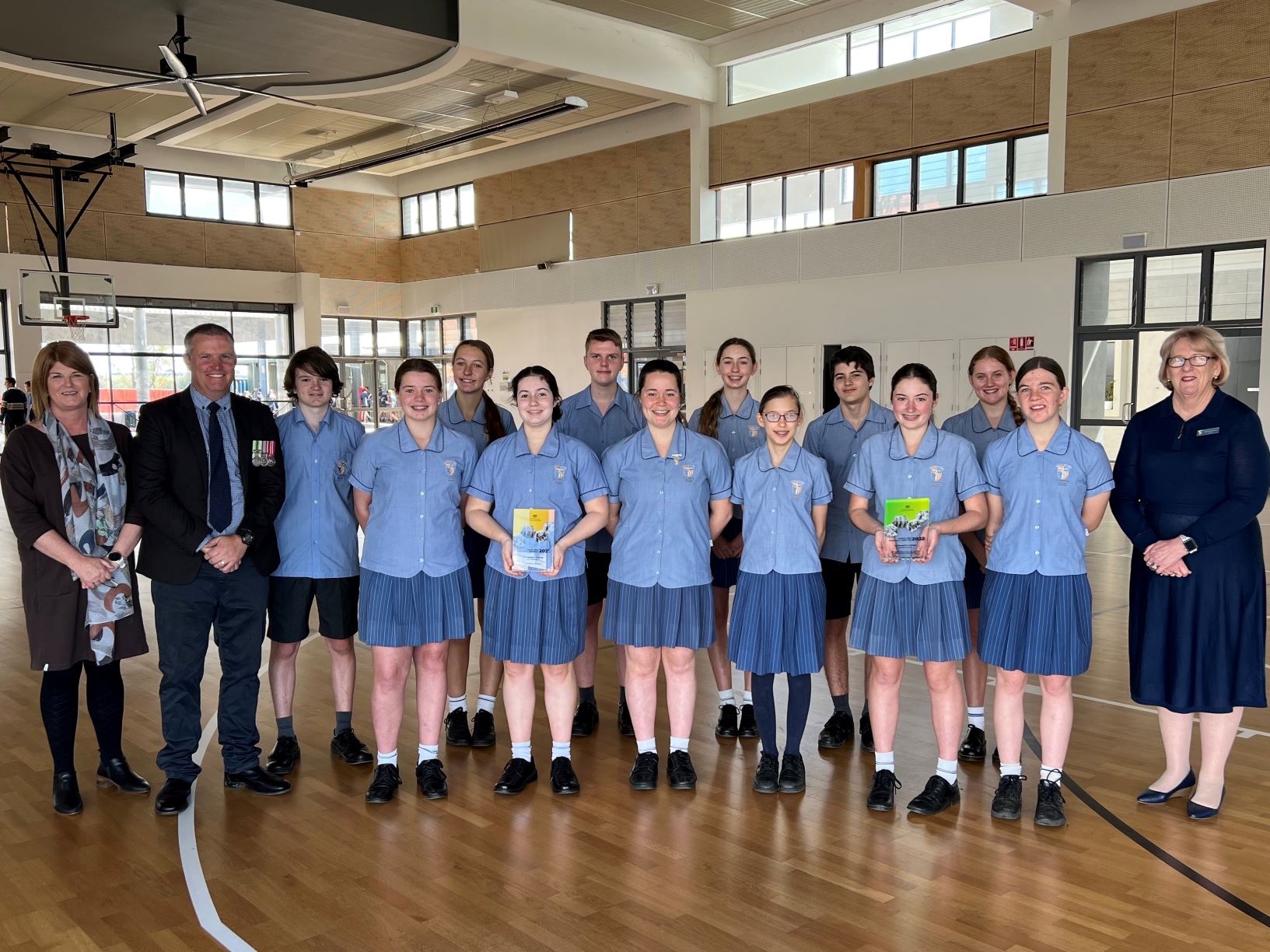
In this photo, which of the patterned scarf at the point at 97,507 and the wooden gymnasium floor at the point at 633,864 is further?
the patterned scarf at the point at 97,507

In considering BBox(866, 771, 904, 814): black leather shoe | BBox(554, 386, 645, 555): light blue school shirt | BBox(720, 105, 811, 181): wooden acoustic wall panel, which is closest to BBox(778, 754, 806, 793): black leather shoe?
BBox(866, 771, 904, 814): black leather shoe

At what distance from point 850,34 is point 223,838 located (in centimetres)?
1538

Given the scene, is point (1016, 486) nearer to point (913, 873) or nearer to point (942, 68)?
point (913, 873)

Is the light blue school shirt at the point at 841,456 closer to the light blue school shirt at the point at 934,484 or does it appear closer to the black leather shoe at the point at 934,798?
the light blue school shirt at the point at 934,484

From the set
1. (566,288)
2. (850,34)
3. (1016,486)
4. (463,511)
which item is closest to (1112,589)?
(1016,486)

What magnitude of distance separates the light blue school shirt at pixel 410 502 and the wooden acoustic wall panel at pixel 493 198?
19.0m

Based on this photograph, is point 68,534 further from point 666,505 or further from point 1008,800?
point 1008,800

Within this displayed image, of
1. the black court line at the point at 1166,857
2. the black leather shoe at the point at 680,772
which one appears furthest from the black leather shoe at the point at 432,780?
the black court line at the point at 1166,857

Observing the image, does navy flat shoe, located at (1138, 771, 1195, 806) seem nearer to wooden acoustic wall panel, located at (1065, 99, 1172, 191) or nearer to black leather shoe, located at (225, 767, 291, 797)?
black leather shoe, located at (225, 767, 291, 797)

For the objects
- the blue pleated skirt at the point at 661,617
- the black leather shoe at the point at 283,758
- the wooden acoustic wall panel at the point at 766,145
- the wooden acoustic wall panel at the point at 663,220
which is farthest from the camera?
the wooden acoustic wall panel at the point at 663,220

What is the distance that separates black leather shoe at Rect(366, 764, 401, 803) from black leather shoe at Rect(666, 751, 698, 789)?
108 cm

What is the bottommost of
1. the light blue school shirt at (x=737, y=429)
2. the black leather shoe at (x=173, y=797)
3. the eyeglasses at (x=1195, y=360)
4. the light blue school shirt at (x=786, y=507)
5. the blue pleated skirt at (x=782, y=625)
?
the black leather shoe at (x=173, y=797)

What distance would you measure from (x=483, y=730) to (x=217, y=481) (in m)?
1.64

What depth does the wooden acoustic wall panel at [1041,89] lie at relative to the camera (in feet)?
45.5
